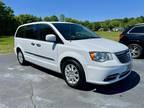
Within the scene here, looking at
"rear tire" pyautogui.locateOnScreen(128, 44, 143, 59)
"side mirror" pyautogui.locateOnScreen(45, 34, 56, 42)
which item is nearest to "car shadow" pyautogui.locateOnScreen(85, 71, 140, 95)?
"side mirror" pyautogui.locateOnScreen(45, 34, 56, 42)

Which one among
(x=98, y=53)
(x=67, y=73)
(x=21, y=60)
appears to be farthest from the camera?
(x=21, y=60)

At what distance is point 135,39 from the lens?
8.70 meters

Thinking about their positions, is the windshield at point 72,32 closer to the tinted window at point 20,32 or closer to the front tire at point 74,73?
the front tire at point 74,73

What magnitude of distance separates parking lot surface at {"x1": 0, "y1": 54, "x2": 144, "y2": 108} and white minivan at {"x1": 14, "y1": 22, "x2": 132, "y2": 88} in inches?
12.5

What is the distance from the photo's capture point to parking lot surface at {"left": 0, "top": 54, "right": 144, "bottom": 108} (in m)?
4.09

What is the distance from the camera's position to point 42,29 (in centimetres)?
605

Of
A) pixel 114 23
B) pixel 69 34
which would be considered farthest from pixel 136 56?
pixel 114 23

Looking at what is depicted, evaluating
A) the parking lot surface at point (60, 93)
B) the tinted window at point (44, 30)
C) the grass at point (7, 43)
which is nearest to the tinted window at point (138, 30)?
the parking lot surface at point (60, 93)

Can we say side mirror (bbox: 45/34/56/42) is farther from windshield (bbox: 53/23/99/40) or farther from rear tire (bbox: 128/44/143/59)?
rear tire (bbox: 128/44/143/59)

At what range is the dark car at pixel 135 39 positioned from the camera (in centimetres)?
862

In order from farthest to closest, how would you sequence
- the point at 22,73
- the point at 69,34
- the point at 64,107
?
the point at 22,73 < the point at 69,34 < the point at 64,107

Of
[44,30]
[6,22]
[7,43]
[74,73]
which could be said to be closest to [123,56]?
[74,73]

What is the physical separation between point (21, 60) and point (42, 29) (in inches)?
84.9

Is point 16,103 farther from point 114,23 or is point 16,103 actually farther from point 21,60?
point 114,23
